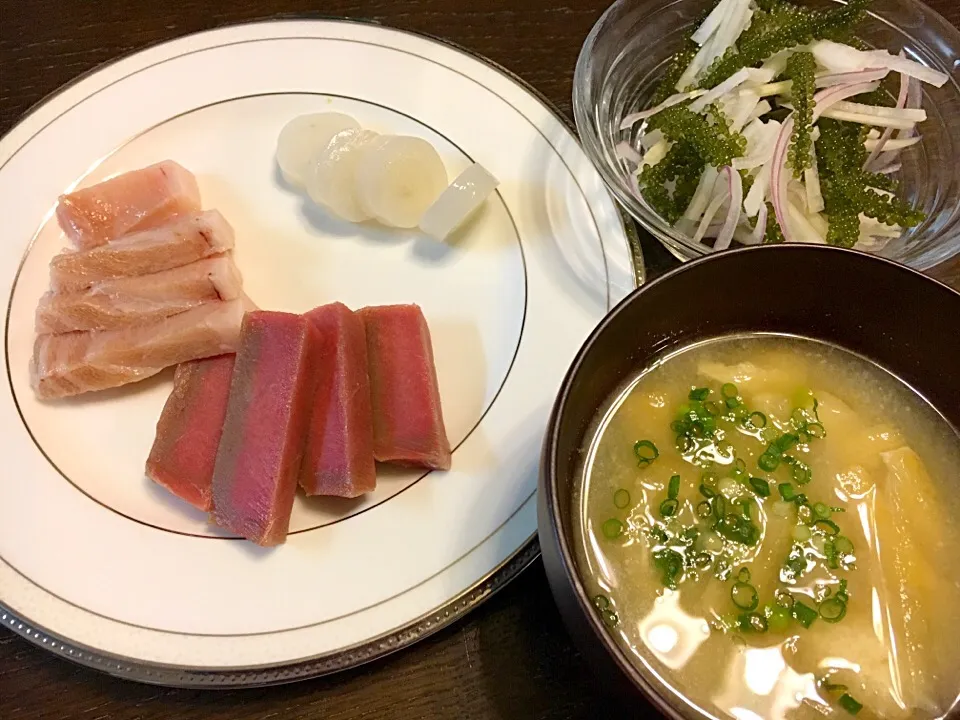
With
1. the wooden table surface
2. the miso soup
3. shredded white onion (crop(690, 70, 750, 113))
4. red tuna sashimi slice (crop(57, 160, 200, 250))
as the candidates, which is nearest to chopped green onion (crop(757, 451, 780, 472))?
the miso soup

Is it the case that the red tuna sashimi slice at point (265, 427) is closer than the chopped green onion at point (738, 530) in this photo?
No

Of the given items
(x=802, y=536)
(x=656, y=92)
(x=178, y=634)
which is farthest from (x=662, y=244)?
(x=178, y=634)

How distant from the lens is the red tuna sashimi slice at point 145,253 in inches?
72.4

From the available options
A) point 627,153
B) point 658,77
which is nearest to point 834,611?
point 627,153

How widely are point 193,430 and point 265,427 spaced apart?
178 mm

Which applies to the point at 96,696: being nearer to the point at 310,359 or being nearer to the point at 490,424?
the point at 310,359

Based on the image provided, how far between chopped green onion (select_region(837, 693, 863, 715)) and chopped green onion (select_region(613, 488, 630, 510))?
434mm

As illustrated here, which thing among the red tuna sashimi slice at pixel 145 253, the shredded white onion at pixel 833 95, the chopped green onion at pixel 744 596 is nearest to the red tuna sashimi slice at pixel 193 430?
the red tuna sashimi slice at pixel 145 253

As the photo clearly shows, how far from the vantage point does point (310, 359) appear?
5.52ft

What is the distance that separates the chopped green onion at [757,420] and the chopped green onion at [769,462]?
2.3 inches

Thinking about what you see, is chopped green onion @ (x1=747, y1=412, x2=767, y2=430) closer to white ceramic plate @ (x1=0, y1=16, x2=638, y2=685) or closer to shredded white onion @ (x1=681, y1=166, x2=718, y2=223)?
white ceramic plate @ (x1=0, y1=16, x2=638, y2=685)

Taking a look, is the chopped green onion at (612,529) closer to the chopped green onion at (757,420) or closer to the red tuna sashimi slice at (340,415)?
the chopped green onion at (757,420)

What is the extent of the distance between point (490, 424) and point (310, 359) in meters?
0.41

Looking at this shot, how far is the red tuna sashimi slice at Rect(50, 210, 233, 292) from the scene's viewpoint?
1838 millimetres
